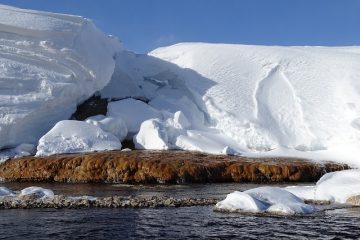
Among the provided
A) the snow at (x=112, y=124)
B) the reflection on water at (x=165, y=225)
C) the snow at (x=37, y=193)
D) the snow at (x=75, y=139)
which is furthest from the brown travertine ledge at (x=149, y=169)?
the reflection on water at (x=165, y=225)

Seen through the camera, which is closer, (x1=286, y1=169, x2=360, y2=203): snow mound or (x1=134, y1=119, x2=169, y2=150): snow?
(x1=286, y1=169, x2=360, y2=203): snow mound

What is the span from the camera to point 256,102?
132 feet

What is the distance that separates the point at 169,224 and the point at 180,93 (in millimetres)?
27741

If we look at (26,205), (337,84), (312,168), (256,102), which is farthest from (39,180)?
(337,84)

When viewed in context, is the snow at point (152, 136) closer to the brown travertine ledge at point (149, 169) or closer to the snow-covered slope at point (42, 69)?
the brown travertine ledge at point (149, 169)

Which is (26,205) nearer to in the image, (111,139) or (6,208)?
(6,208)

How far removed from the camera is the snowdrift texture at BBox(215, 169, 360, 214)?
15969mm

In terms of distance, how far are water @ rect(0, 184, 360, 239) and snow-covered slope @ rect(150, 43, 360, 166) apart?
19599 millimetres

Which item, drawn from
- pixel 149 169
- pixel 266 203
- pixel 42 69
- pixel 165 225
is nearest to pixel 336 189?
pixel 266 203

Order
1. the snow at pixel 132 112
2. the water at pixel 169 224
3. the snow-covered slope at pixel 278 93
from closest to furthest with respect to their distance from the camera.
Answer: the water at pixel 169 224 → the snow at pixel 132 112 → the snow-covered slope at pixel 278 93

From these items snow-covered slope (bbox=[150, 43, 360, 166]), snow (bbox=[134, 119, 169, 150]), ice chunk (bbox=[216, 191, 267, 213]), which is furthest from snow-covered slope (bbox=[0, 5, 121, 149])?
ice chunk (bbox=[216, 191, 267, 213])

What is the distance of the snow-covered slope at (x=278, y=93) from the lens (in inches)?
1437

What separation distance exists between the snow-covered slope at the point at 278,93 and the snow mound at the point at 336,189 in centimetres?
1384

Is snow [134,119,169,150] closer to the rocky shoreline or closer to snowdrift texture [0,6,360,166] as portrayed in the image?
snowdrift texture [0,6,360,166]
